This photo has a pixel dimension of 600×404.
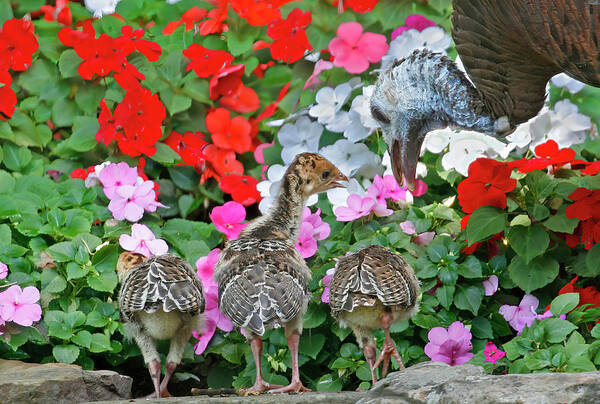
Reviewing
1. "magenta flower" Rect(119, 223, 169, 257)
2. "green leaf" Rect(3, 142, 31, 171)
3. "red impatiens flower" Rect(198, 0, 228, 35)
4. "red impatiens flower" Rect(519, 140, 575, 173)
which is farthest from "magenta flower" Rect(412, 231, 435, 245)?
"green leaf" Rect(3, 142, 31, 171)

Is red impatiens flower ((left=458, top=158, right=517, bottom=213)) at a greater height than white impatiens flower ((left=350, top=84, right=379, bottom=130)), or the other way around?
white impatiens flower ((left=350, top=84, right=379, bottom=130))

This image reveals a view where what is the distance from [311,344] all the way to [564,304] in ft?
3.84

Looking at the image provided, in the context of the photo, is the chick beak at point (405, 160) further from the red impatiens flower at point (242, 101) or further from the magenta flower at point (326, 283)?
the red impatiens flower at point (242, 101)

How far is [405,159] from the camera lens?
5.04 m

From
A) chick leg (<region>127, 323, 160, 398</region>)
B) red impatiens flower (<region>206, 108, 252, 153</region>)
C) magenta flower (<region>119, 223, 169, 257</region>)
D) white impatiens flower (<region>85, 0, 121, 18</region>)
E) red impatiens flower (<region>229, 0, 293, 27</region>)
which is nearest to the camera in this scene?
chick leg (<region>127, 323, 160, 398</region>)

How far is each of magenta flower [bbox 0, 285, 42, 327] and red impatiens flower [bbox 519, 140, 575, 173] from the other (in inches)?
90.8

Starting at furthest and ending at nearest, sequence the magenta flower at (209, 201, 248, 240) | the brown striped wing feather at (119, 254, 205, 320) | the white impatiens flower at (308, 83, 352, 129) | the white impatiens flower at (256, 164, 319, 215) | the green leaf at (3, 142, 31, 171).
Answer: the green leaf at (3, 142, 31, 171) → the white impatiens flower at (308, 83, 352, 129) → the white impatiens flower at (256, 164, 319, 215) → the magenta flower at (209, 201, 248, 240) → the brown striped wing feather at (119, 254, 205, 320)

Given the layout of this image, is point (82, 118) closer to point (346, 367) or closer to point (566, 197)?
point (346, 367)

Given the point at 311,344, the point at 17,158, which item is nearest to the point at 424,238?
the point at 311,344

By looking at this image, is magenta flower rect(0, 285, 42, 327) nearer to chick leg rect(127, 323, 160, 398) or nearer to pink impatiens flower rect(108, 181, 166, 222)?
chick leg rect(127, 323, 160, 398)

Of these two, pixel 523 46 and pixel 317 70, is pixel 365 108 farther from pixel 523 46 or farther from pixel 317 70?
pixel 523 46

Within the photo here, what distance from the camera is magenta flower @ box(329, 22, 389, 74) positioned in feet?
19.1

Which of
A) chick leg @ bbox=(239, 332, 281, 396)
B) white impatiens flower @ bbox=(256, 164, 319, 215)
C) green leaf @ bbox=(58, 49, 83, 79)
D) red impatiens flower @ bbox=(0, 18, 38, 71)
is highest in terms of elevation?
red impatiens flower @ bbox=(0, 18, 38, 71)

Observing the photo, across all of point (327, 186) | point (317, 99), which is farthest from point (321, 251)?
point (317, 99)
